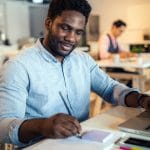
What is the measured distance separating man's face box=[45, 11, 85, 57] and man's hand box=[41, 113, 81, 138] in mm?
458

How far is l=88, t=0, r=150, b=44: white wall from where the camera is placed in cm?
638

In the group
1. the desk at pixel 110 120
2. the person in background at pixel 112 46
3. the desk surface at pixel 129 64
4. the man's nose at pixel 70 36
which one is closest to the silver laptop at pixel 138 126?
the desk at pixel 110 120

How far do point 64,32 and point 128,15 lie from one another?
552cm

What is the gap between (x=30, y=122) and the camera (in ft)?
3.30

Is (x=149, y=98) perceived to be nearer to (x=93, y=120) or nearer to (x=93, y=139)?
(x=93, y=120)

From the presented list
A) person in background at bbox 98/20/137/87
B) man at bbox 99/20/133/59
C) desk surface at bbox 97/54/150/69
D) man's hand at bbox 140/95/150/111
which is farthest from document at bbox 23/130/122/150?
man at bbox 99/20/133/59

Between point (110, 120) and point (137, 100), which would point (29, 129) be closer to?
point (110, 120)

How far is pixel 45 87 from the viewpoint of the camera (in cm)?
127

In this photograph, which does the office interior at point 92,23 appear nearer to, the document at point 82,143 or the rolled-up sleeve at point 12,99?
the rolled-up sleeve at point 12,99

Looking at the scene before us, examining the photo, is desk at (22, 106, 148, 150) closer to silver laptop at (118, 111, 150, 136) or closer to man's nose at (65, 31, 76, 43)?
silver laptop at (118, 111, 150, 136)

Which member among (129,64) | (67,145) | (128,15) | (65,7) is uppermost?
(65,7)

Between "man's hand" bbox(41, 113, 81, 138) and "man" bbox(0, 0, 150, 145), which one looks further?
"man" bbox(0, 0, 150, 145)

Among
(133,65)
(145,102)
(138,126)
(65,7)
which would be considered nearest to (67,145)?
(138,126)

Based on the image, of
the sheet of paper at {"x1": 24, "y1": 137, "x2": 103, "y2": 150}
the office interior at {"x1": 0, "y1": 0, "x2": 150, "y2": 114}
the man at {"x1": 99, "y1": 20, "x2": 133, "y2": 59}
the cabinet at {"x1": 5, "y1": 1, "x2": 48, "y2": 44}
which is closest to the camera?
the sheet of paper at {"x1": 24, "y1": 137, "x2": 103, "y2": 150}
